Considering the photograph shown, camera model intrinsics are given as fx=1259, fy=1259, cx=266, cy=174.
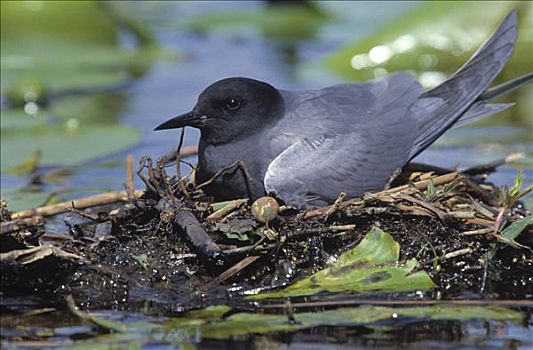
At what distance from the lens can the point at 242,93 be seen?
6742 millimetres

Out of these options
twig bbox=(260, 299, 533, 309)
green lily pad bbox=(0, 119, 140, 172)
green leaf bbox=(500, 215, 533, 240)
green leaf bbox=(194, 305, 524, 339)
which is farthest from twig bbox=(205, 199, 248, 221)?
green lily pad bbox=(0, 119, 140, 172)

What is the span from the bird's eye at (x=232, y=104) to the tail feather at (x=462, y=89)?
1.00m

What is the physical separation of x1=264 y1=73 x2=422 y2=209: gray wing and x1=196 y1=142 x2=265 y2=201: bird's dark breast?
0.11 metres

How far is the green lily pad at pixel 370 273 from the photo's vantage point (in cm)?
589

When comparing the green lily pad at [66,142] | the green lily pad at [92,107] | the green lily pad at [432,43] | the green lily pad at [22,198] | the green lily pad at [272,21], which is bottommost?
the green lily pad at [22,198]

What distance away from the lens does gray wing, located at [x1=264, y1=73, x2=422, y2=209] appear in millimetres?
6496

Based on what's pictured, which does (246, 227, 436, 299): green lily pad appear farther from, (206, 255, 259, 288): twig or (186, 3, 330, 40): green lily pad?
(186, 3, 330, 40): green lily pad

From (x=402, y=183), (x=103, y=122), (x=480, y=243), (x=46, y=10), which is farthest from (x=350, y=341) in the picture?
(x=46, y=10)

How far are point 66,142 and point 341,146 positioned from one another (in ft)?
10.6

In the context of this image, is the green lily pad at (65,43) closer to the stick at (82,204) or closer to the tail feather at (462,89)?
the stick at (82,204)

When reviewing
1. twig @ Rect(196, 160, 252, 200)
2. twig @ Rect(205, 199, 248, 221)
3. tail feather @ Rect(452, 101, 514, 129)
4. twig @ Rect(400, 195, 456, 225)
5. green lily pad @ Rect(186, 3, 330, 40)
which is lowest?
twig @ Rect(400, 195, 456, 225)

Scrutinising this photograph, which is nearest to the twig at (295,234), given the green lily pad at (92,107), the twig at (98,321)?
the twig at (98,321)

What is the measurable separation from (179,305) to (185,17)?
10255 mm

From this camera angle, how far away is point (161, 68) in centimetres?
1276
